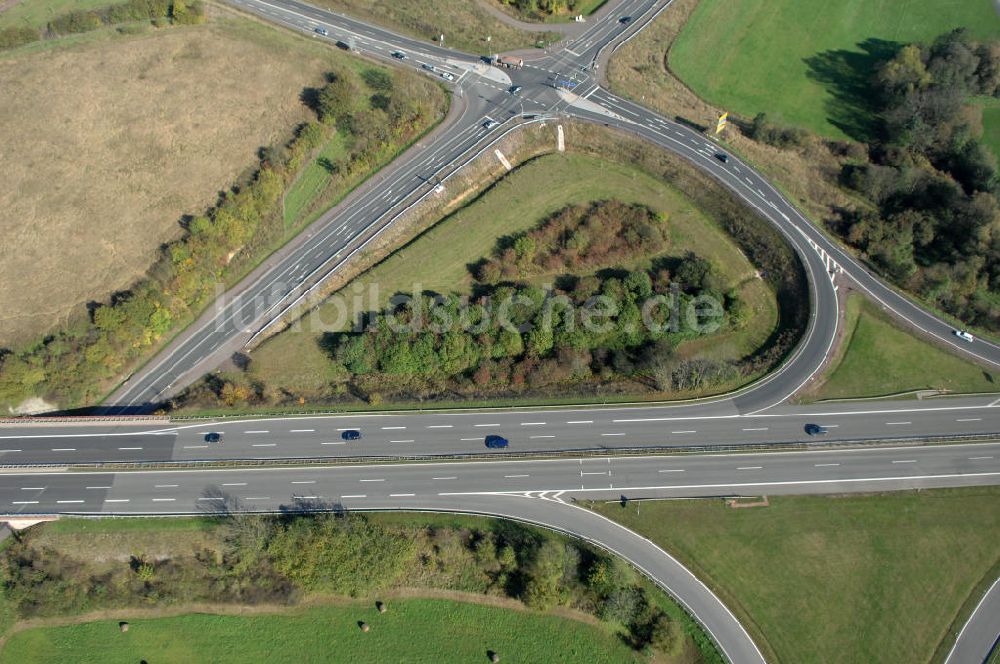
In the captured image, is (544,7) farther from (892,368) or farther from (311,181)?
(892,368)

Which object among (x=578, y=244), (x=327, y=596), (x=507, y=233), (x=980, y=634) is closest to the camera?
(x=980, y=634)

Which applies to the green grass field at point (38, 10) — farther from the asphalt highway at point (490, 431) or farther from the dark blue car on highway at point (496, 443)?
the dark blue car on highway at point (496, 443)

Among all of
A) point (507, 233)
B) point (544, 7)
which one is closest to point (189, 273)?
point (507, 233)

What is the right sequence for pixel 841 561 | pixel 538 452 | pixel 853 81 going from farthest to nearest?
1. pixel 853 81
2. pixel 538 452
3. pixel 841 561

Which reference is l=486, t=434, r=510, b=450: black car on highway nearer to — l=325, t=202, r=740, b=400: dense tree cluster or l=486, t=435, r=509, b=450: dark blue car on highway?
l=486, t=435, r=509, b=450: dark blue car on highway

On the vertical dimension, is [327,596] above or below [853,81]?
below
